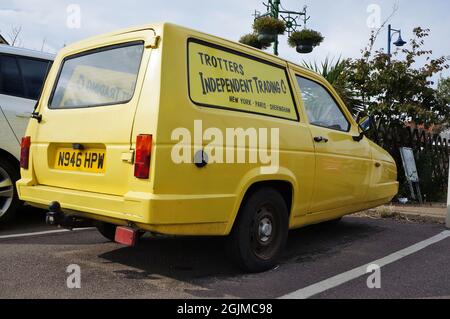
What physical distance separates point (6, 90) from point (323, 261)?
395 centimetres

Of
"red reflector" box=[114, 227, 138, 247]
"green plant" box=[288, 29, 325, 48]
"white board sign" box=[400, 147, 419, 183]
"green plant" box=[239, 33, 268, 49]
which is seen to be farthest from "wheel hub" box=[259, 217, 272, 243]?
"green plant" box=[239, 33, 268, 49]

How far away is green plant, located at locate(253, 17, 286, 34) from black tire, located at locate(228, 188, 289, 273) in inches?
297

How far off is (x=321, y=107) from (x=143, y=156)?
2.36 metres

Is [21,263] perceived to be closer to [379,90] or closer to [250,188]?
[250,188]

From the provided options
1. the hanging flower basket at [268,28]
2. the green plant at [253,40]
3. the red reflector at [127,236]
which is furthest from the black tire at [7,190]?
the green plant at [253,40]

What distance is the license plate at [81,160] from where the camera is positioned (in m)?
3.36

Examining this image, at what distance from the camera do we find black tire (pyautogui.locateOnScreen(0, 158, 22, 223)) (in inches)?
194

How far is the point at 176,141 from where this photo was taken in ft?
10.0

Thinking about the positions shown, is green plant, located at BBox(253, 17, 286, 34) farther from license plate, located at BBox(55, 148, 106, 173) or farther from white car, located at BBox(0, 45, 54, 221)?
license plate, located at BBox(55, 148, 106, 173)

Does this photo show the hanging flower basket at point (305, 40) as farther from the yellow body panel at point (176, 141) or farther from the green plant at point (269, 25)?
the yellow body panel at point (176, 141)

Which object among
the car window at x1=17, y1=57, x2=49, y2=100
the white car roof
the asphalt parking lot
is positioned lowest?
the asphalt parking lot

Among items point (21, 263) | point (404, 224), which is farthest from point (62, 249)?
point (404, 224)

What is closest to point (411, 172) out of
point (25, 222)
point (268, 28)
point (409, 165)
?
point (409, 165)

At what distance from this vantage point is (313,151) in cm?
423
